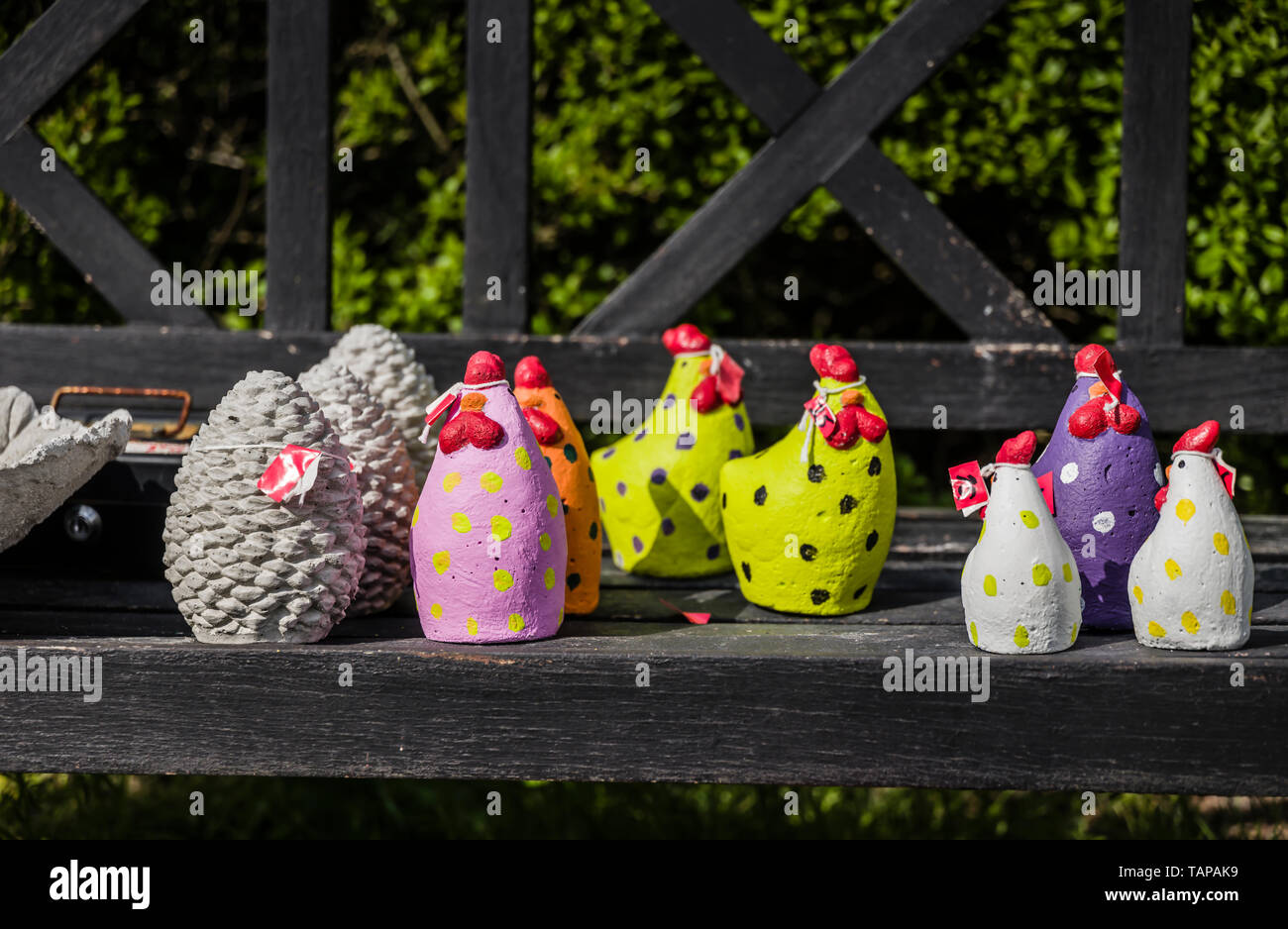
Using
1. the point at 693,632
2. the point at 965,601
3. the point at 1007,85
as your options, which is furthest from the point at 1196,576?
the point at 1007,85

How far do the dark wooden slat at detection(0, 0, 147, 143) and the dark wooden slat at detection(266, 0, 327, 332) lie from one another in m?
0.30

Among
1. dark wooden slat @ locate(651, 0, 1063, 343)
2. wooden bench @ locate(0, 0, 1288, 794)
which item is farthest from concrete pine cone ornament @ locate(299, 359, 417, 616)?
dark wooden slat @ locate(651, 0, 1063, 343)

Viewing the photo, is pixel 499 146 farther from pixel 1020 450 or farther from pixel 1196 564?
pixel 1196 564

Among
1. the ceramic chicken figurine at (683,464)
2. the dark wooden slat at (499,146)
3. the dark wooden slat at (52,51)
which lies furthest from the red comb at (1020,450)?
the dark wooden slat at (52,51)

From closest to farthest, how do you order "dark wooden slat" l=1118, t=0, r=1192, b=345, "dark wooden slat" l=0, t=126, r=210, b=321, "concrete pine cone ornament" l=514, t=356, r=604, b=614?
"concrete pine cone ornament" l=514, t=356, r=604, b=614, "dark wooden slat" l=1118, t=0, r=1192, b=345, "dark wooden slat" l=0, t=126, r=210, b=321

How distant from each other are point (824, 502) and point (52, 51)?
5.74ft

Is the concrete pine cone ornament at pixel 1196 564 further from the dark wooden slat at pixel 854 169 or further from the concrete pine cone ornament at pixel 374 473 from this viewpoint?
the concrete pine cone ornament at pixel 374 473

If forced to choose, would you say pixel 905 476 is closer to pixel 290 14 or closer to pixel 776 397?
pixel 776 397

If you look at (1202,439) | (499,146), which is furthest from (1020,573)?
(499,146)

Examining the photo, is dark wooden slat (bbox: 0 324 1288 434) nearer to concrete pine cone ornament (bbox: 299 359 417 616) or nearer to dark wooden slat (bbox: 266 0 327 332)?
dark wooden slat (bbox: 266 0 327 332)

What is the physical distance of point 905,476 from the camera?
121 inches

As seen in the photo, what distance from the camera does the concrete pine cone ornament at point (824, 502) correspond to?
1.74 metres

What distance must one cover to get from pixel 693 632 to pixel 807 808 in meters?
1.38

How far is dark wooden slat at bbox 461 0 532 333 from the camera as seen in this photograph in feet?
7.53
